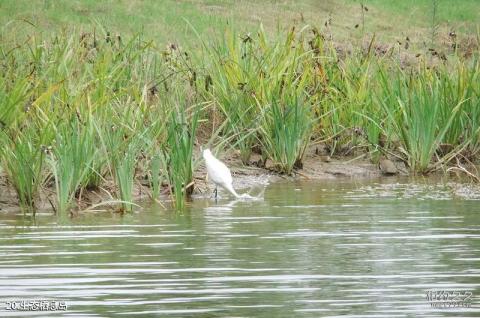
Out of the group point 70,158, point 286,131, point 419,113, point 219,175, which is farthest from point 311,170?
point 70,158

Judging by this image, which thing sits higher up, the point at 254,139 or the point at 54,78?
the point at 54,78

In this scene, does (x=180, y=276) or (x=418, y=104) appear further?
(x=418, y=104)

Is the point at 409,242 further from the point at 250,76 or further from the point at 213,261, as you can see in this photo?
the point at 250,76

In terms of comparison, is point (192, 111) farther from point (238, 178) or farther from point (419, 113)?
point (419, 113)

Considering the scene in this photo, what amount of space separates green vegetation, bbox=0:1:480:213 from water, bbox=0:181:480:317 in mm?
469

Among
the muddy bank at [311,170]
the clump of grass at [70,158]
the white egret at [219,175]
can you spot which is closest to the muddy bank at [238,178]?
the muddy bank at [311,170]

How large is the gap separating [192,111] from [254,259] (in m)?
6.21

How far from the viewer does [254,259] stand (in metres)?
8.02

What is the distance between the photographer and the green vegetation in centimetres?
1064

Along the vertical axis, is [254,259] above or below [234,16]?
above

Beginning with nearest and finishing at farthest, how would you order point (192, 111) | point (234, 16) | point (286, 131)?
1. point (286, 131)
2. point (192, 111)
3. point (234, 16)

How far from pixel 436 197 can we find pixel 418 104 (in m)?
2.25

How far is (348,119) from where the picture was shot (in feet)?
49.3

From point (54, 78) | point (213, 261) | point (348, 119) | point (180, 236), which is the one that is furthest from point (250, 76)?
point (213, 261)
